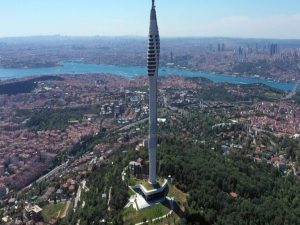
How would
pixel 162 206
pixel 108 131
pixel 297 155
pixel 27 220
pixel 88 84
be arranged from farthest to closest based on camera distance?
pixel 88 84 < pixel 108 131 < pixel 297 155 < pixel 27 220 < pixel 162 206

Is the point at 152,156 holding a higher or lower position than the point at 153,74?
lower

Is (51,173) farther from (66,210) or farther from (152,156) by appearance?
(152,156)

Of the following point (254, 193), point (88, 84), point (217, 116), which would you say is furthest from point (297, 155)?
point (88, 84)

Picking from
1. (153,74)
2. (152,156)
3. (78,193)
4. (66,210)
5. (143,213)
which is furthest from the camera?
(78,193)

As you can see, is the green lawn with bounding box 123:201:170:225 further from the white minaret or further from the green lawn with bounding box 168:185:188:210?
the white minaret

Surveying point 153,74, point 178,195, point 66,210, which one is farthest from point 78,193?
point 153,74

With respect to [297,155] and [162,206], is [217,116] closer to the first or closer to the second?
[297,155]
